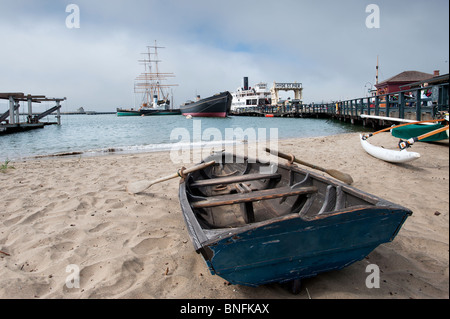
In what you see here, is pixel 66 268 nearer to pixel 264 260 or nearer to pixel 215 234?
pixel 215 234

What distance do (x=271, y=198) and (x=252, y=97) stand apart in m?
84.3

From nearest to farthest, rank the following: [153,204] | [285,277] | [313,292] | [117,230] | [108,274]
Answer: [285,277] → [313,292] → [108,274] → [117,230] → [153,204]

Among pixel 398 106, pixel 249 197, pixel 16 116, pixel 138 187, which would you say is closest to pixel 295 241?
pixel 249 197

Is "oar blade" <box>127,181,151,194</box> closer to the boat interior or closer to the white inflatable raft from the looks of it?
the boat interior

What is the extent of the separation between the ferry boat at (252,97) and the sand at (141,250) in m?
79.4

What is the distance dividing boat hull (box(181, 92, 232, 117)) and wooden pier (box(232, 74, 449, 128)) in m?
14.7

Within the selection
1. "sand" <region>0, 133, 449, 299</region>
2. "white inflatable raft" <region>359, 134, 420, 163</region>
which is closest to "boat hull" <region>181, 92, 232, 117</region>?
"white inflatable raft" <region>359, 134, 420, 163</region>

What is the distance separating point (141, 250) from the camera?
356cm

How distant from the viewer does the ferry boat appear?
84375mm

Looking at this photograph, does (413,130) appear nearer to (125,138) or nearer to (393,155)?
(393,155)
